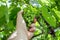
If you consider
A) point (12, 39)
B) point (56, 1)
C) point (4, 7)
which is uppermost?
point (56, 1)

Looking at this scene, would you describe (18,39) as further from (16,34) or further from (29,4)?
(29,4)

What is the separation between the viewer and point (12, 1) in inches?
35.2

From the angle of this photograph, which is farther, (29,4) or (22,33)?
(29,4)

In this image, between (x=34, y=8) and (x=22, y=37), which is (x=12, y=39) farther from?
(x=34, y=8)

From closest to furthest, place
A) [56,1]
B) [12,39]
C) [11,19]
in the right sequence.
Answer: [12,39] < [11,19] < [56,1]

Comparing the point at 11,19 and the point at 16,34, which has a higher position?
the point at 11,19

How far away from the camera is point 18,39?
1.69 feet

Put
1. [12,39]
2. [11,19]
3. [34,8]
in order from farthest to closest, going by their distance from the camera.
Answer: [34,8] < [11,19] < [12,39]

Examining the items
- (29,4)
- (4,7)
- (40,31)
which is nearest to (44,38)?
(40,31)

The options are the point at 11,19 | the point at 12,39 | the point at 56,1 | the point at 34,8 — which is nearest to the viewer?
the point at 12,39

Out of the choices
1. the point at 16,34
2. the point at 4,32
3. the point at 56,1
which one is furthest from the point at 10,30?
the point at 56,1

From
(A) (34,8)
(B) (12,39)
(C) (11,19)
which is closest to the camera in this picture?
(B) (12,39)

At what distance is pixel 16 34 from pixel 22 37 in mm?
19

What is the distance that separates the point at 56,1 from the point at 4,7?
476 mm
